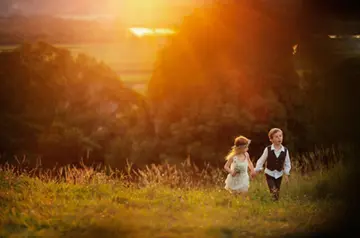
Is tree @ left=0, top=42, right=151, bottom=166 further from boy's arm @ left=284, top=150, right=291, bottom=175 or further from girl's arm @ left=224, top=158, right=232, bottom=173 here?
boy's arm @ left=284, top=150, right=291, bottom=175

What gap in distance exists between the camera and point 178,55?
317 cm

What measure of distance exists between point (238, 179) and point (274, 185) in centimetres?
21

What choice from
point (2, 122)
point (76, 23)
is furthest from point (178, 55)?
point (2, 122)

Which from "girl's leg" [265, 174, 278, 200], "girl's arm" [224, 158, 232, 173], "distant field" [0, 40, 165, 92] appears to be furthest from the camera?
"distant field" [0, 40, 165, 92]

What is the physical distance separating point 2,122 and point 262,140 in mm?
1326

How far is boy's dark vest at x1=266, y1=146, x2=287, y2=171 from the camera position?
283 cm

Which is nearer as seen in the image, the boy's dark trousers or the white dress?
the white dress

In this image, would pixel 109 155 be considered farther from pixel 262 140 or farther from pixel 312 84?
pixel 312 84

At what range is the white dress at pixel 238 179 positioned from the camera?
2795 millimetres

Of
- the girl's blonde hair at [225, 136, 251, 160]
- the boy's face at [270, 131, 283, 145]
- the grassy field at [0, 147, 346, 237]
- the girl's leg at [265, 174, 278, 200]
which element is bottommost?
the grassy field at [0, 147, 346, 237]

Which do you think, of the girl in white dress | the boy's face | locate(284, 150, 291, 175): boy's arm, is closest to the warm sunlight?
the girl in white dress

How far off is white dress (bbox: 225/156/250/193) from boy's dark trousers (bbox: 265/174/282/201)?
4.7 inches

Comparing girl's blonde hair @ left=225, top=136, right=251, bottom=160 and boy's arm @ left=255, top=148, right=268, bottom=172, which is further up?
girl's blonde hair @ left=225, top=136, right=251, bottom=160

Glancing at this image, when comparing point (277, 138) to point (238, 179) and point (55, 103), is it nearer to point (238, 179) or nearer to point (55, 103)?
point (238, 179)
